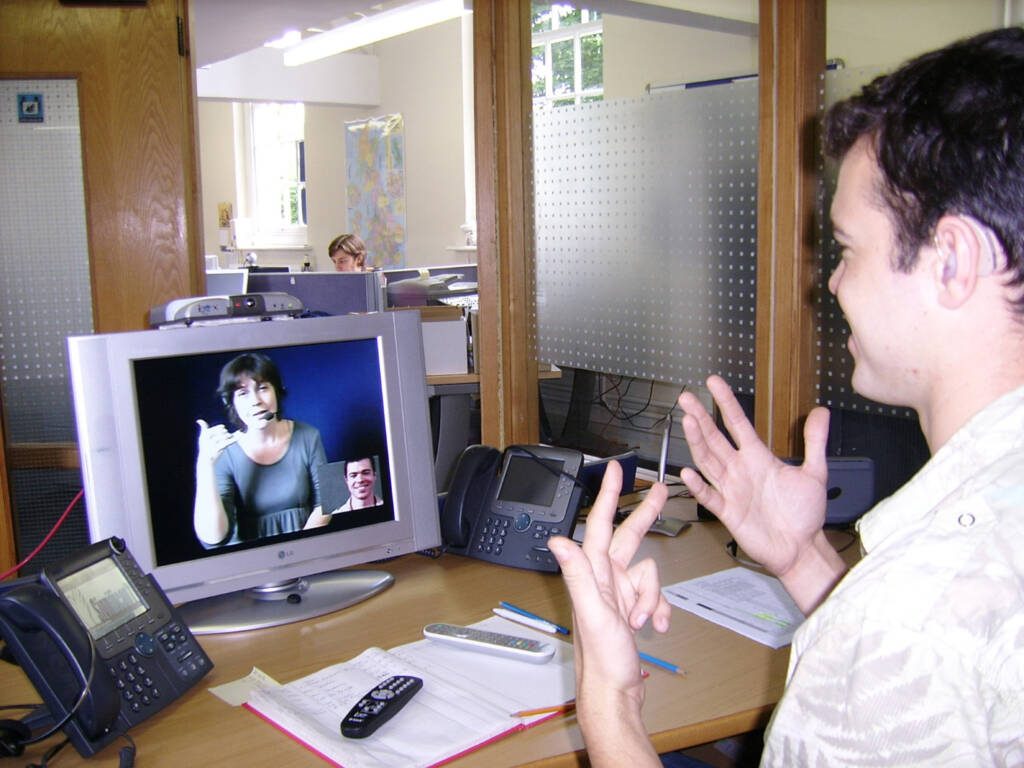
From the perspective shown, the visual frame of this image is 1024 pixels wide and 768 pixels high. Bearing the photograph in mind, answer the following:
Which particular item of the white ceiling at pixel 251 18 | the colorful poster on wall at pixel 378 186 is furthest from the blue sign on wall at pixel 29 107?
the colorful poster on wall at pixel 378 186

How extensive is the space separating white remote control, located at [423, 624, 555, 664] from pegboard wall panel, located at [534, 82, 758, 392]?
964 millimetres

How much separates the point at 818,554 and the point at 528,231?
154 cm

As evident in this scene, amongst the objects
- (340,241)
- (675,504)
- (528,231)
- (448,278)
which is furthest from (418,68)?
(675,504)

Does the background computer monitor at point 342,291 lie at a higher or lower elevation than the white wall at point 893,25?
lower

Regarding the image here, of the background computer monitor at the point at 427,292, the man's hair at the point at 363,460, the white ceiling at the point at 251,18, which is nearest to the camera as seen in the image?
the man's hair at the point at 363,460

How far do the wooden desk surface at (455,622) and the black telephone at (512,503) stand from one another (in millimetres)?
34

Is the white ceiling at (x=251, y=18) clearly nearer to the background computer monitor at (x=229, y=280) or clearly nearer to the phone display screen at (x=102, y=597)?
the background computer monitor at (x=229, y=280)

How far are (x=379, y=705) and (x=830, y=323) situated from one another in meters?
1.22

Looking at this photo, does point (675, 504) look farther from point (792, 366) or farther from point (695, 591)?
point (695, 591)

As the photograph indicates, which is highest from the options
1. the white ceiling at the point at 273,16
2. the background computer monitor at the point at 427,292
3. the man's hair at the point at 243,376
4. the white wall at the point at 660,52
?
the white ceiling at the point at 273,16

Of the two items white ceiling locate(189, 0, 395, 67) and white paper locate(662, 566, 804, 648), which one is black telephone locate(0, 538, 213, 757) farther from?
white ceiling locate(189, 0, 395, 67)

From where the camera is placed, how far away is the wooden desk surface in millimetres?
1110

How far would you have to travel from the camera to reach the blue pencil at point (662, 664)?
1288 millimetres

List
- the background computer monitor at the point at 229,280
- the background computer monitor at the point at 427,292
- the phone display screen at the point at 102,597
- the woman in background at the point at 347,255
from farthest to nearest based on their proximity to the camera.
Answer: the woman in background at the point at 347,255
the background computer monitor at the point at 229,280
the background computer monitor at the point at 427,292
the phone display screen at the point at 102,597
